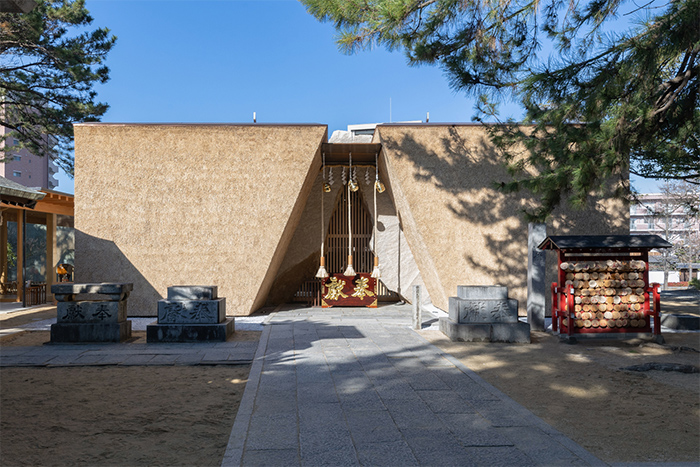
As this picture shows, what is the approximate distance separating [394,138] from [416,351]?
4.65m

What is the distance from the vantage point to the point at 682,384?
4445mm

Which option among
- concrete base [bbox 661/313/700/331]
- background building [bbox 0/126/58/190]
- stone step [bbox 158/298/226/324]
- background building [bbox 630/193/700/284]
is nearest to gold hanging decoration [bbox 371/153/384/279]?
stone step [bbox 158/298/226/324]

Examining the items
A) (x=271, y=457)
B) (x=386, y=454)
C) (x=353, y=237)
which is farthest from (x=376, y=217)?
(x=271, y=457)

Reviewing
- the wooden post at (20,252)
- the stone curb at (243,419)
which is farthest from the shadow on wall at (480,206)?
the wooden post at (20,252)

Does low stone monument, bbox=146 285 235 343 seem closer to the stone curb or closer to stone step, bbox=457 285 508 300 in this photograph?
the stone curb

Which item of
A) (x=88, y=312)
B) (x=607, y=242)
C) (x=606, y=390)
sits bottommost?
(x=606, y=390)

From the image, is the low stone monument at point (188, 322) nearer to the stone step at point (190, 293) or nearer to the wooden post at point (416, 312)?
the stone step at point (190, 293)

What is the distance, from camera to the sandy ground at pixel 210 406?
285 cm

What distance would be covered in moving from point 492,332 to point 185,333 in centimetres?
444

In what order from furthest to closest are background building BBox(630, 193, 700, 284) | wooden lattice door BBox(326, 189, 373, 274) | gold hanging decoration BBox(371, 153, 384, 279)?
background building BBox(630, 193, 700, 284), wooden lattice door BBox(326, 189, 373, 274), gold hanging decoration BBox(371, 153, 384, 279)

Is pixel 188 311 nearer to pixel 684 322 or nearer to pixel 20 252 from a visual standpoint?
pixel 20 252

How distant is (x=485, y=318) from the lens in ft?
22.4

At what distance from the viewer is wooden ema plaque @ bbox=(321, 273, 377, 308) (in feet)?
35.6

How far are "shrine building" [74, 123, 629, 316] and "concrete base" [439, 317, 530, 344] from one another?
248cm
